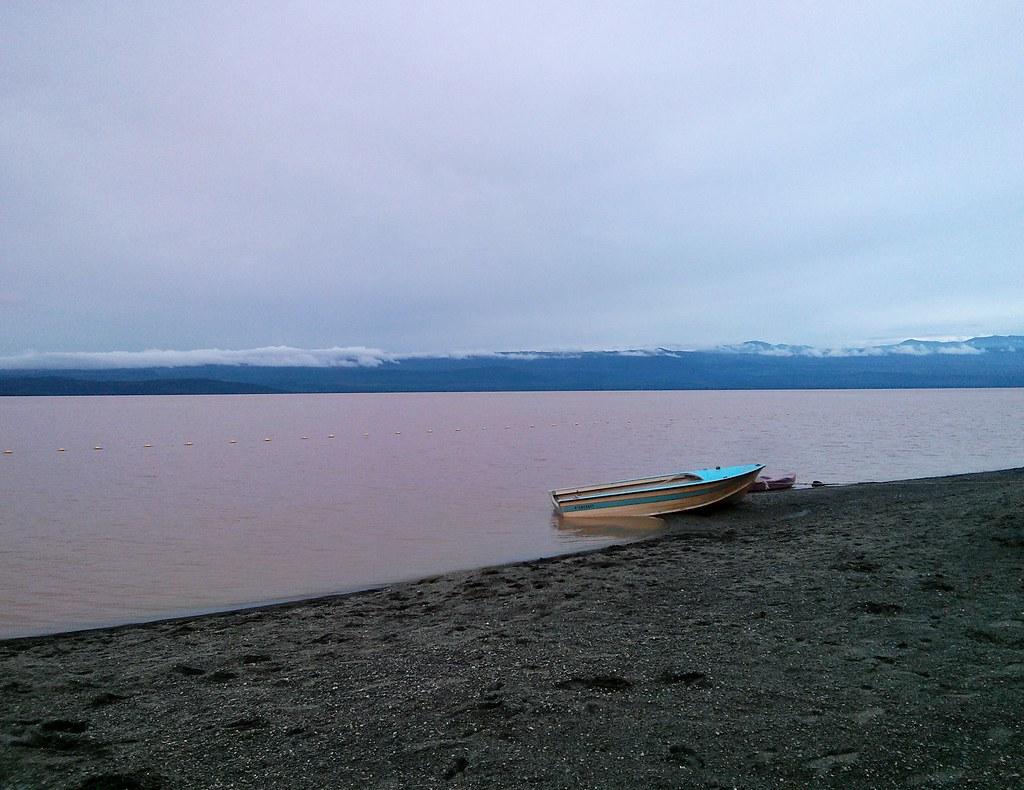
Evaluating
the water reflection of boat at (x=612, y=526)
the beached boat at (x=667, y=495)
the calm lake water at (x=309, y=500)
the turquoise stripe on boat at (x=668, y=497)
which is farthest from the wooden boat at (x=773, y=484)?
the water reflection of boat at (x=612, y=526)

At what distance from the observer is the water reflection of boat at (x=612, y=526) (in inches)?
773

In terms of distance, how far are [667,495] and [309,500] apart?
542 inches

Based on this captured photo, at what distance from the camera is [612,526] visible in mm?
21047

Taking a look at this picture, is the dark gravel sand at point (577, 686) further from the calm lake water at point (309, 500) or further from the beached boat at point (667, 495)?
the beached boat at point (667, 495)

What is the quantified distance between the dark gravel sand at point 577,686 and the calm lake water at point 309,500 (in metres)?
3.54

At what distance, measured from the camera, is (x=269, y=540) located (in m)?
19.4

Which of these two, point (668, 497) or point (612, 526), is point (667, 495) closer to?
point (668, 497)

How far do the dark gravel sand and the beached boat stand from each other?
8642mm

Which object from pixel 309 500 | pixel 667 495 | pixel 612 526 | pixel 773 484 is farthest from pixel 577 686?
pixel 309 500

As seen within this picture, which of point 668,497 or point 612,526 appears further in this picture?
point 668,497

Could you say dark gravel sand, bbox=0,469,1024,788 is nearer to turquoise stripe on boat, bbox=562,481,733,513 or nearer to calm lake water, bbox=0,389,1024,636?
calm lake water, bbox=0,389,1024,636

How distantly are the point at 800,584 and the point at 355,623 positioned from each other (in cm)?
683

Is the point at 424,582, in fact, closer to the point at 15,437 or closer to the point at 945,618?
the point at 945,618

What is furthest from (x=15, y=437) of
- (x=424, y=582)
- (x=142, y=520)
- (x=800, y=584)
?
(x=800, y=584)
